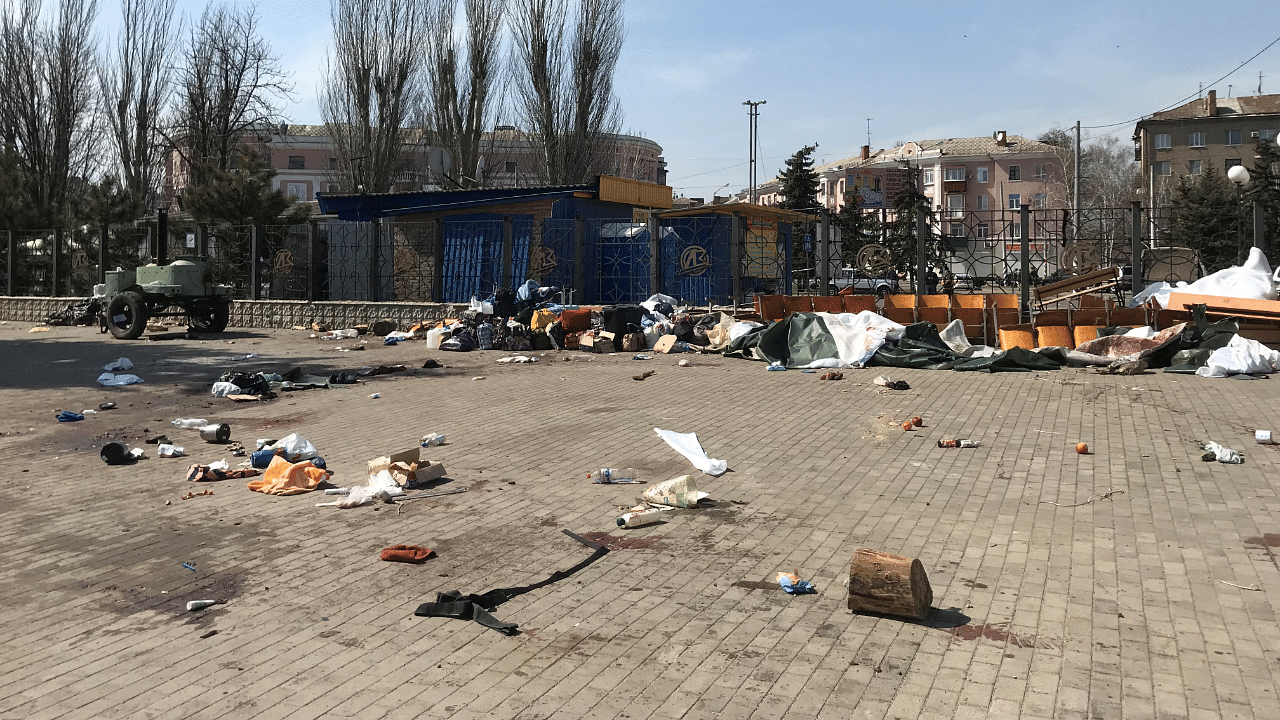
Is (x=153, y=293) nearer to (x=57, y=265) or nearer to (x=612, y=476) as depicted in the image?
(x=57, y=265)

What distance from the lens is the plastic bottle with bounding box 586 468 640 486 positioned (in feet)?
23.6

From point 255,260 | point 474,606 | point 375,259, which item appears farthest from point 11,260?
point 474,606

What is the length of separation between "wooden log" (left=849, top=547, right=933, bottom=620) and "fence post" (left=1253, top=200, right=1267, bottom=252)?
15.3 meters

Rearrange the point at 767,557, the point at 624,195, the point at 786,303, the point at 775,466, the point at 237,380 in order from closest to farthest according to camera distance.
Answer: the point at 767,557, the point at 775,466, the point at 237,380, the point at 786,303, the point at 624,195

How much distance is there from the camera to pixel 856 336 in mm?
14477

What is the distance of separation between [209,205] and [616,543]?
24835 millimetres

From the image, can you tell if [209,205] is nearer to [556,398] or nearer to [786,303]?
[786,303]

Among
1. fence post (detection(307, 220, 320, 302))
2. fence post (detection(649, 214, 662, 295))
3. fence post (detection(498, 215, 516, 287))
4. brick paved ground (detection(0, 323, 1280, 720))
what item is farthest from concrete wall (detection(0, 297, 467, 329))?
brick paved ground (detection(0, 323, 1280, 720))

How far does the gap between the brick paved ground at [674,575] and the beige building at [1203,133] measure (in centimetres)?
7703

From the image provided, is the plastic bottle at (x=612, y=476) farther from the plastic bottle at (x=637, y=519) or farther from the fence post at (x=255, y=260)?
the fence post at (x=255, y=260)

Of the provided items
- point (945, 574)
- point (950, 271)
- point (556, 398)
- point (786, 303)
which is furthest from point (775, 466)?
point (950, 271)

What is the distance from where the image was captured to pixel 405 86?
126 feet

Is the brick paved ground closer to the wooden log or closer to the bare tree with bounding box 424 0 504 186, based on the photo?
the wooden log

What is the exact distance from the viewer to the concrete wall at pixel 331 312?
69.2 ft
